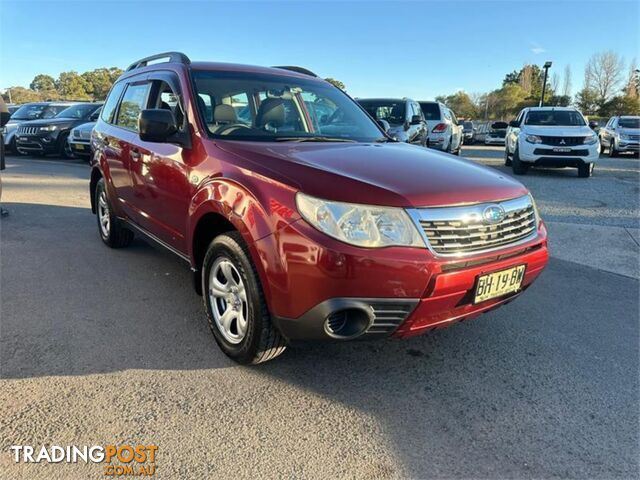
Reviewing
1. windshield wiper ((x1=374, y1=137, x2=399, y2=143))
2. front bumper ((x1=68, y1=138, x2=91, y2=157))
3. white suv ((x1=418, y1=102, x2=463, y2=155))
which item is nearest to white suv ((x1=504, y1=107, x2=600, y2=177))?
white suv ((x1=418, y1=102, x2=463, y2=155))

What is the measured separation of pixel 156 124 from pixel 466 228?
6.44ft

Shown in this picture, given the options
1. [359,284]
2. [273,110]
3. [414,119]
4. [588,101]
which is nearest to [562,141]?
[414,119]

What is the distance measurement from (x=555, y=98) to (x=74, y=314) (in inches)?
2541

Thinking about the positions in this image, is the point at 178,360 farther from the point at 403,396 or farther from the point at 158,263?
the point at 158,263

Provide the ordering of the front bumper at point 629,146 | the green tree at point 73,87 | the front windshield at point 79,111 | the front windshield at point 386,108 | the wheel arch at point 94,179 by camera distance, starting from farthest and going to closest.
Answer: the green tree at point 73,87 < the front bumper at point 629,146 < the front windshield at point 79,111 < the front windshield at point 386,108 < the wheel arch at point 94,179

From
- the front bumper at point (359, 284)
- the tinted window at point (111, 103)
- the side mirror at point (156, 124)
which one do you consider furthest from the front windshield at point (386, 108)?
the front bumper at point (359, 284)

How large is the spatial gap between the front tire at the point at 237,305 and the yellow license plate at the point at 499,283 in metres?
1.11

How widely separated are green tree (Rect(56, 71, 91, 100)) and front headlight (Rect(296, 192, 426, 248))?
6243 cm

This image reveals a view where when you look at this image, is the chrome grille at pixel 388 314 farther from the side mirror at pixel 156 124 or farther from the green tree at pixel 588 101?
the green tree at pixel 588 101

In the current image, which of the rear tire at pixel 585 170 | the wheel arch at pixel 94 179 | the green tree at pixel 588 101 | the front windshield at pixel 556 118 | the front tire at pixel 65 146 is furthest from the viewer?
the green tree at pixel 588 101

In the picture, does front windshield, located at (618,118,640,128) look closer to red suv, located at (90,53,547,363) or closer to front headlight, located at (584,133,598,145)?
front headlight, located at (584,133,598,145)

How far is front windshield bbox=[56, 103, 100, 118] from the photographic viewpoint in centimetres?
1487

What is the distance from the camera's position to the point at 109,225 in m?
5.19

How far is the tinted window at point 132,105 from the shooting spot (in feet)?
14.0
